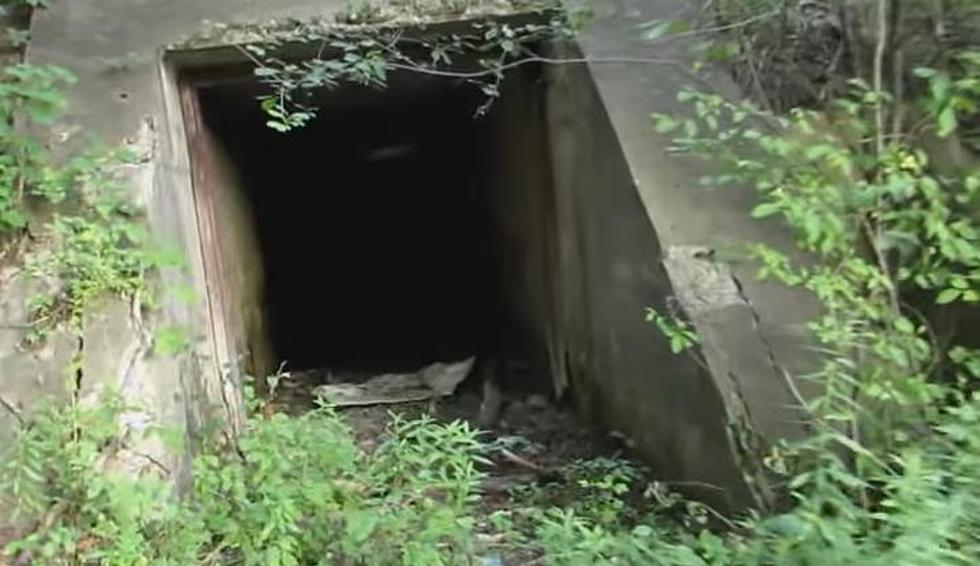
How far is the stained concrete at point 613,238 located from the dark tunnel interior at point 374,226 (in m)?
1.39

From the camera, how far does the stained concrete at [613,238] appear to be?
324cm

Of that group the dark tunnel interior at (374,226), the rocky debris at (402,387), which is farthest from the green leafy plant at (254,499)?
the dark tunnel interior at (374,226)

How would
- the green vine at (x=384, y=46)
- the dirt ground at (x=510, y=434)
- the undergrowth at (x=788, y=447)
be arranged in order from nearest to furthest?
the undergrowth at (x=788, y=447) < the green vine at (x=384, y=46) < the dirt ground at (x=510, y=434)

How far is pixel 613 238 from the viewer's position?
13.0 ft

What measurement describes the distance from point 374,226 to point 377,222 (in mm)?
49

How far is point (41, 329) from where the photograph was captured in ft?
10.8

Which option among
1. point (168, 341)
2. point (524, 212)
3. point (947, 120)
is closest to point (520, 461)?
point (524, 212)

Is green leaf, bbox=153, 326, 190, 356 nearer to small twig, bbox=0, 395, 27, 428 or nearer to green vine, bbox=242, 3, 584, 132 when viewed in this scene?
small twig, bbox=0, 395, 27, 428

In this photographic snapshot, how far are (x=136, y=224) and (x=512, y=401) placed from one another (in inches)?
92.7

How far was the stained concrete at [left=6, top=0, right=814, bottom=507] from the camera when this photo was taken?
10.6 ft

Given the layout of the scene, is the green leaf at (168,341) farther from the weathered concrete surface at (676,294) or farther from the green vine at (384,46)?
the weathered concrete surface at (676,294)

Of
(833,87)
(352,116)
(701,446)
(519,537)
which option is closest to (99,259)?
(519,537)

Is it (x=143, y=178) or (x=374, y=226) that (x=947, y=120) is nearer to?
(x=143, y=178)

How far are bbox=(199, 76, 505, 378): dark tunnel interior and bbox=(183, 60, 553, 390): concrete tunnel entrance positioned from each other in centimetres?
2
